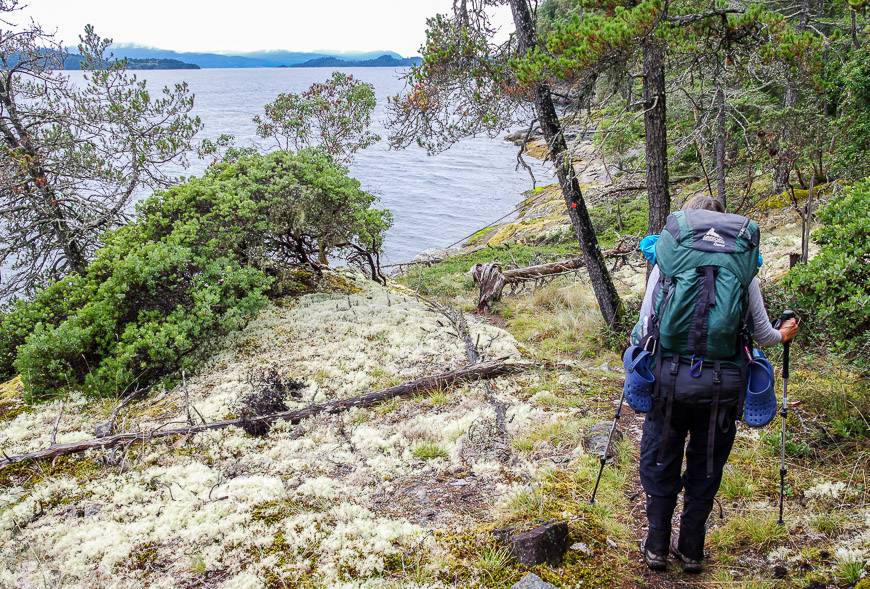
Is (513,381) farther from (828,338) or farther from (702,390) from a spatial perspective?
(702,390)

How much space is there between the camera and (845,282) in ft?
14.7

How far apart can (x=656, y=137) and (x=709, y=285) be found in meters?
5.54

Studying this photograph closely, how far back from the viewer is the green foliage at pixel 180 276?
27.0ft

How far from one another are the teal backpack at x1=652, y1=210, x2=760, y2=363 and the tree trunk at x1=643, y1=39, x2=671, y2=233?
4.65 metres

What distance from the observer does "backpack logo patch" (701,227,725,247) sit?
11.2 ft

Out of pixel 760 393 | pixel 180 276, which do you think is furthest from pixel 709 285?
pixel 180 276

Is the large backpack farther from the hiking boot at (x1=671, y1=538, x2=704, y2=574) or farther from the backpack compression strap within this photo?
the hiking boot at (x1=671, y1=538, x2=704, y2=574)

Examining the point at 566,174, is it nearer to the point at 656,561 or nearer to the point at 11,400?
the point at 656,561

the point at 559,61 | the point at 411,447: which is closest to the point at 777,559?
the point at 411,447

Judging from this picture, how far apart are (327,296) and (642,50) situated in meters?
7.62

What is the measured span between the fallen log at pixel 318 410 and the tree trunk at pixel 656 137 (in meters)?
3.15

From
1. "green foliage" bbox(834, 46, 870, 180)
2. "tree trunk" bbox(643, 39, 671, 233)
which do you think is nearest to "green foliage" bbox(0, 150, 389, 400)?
"tree trunk" bbox(643, 39, 671, 233)

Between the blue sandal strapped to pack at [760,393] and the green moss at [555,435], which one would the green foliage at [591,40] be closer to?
the blue sandal strapped to pack at [760,393]

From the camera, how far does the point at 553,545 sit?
4.22 m
